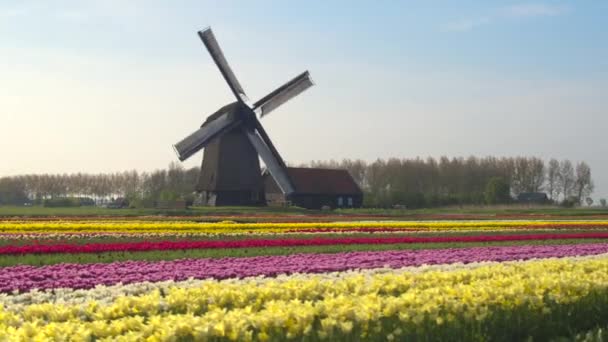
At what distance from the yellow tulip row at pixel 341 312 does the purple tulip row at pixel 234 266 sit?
3.54m

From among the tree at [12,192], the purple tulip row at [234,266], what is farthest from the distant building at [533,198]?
the tree at [12,192]

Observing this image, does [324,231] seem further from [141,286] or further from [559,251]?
[141,286]

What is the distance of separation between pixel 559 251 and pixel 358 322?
41.1 ft

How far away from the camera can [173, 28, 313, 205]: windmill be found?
49719 mm

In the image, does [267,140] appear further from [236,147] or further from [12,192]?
[12,192]

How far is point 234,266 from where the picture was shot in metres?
13.5

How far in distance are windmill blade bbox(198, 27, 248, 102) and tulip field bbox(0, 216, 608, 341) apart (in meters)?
33.4

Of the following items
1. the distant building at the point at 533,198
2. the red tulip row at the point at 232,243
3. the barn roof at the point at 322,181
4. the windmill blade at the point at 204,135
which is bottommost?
the red tulip row at the point at 232,243

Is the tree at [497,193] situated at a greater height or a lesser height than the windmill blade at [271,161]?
lesser

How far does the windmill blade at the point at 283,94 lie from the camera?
2029 inches

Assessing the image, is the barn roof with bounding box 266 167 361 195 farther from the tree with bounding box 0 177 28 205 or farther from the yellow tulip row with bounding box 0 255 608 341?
the tree with bounding box 0 177 28 205

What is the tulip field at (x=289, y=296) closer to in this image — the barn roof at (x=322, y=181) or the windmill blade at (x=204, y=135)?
the windmill blade at (x=204, y=135)

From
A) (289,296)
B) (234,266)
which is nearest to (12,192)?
(234,266)

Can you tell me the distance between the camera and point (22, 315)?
737 cm
